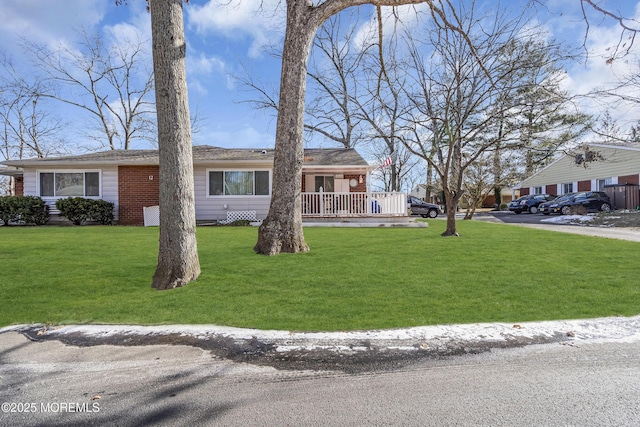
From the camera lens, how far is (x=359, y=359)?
10.0 feet

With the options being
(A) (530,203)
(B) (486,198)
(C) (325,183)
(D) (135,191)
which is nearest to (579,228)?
(C) (325,183)

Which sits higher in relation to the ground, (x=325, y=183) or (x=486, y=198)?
(x=325, y=183)

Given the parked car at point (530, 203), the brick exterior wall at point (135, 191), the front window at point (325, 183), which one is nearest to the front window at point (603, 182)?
the parked car at point (530, 203)

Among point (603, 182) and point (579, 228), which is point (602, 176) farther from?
point (579, 228)

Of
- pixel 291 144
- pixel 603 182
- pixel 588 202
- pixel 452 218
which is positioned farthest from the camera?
pixel 603 182

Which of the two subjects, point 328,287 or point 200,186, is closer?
point 328,287

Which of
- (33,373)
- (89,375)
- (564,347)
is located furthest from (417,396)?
(33,373)

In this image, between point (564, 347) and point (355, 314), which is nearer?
point (564, 347)

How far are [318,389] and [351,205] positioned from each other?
44.0 feet

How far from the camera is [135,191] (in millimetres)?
16047

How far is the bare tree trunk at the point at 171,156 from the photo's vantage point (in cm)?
522

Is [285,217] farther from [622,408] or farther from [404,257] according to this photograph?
[622,408]

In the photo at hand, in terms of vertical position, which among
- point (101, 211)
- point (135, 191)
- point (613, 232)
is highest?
point (135, 191)

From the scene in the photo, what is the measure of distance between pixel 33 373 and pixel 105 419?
1.17 m
